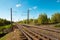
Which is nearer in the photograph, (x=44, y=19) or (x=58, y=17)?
(x=44, y=19)

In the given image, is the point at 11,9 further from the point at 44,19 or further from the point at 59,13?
the point at 59,13

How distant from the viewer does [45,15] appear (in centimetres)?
9450

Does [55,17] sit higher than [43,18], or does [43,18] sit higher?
[55,17]

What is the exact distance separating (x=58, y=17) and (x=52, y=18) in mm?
5122

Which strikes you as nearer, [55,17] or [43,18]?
[43,18]

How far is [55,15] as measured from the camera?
10038 centimetres

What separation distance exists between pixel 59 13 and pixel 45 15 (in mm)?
17321

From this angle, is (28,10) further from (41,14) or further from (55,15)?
(55,15)

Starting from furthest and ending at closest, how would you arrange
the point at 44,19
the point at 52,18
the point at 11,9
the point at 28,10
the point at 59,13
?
the point at 59,13, the point at 52,18, the point at 44,19, the point at 28,10, the point at 11,9

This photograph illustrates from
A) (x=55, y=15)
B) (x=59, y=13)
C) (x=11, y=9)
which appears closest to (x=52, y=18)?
(x=55, y=15)

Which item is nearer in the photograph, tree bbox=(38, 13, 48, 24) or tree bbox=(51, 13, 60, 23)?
tree bbox=(38, 13, 48, 24)

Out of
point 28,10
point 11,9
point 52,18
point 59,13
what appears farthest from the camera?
point 59,13

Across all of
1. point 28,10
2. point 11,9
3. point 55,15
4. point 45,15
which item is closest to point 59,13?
point 55,15

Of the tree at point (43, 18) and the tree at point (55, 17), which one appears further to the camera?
the tree at point (55, 17)
